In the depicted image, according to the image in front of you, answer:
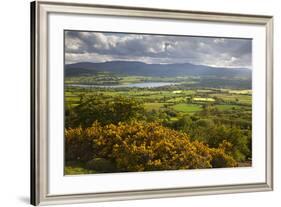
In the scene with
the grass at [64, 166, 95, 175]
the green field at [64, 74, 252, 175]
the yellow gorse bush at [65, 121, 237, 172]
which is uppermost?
the green field at [64, 74, 252, 175]

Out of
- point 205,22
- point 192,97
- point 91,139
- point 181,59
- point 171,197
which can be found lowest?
point 171,197

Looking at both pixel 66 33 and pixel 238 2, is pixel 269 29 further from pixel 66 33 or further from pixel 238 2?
pixel 66 33

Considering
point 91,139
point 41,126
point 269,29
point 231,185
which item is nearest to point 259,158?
point 231,185

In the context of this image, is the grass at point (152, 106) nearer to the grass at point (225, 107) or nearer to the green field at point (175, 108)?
the green field at point (175, 108)

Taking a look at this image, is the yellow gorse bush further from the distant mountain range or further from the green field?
the distant mountain range

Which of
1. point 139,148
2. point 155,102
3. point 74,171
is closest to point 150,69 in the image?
point 155,102

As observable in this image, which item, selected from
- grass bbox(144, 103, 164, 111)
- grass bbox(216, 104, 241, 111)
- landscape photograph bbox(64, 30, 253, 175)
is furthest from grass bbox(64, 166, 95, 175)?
grass bbox(216, 104, 241, 111)

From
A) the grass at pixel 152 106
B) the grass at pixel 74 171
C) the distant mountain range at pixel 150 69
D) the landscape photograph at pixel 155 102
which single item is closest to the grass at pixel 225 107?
the landscape photograph at pixel 155 102

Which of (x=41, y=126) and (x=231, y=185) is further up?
(x=41, y=126)
